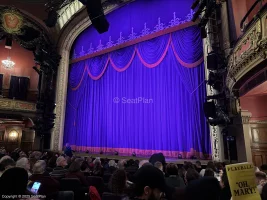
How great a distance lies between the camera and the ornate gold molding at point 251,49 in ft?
11.8

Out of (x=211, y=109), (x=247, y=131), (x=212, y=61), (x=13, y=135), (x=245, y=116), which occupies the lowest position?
(x=247, y=131)

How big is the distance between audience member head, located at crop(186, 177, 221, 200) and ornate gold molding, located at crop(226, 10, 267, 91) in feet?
10.8

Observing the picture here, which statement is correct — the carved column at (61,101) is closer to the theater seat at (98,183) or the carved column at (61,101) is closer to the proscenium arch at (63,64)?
the proscenium arch at (63,64)

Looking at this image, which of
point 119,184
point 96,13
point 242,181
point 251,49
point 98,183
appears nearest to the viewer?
point 242,181

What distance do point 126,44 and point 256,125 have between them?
6617 millimetres

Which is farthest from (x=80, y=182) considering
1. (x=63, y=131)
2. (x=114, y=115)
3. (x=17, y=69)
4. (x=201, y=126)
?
(x=17, y=69)

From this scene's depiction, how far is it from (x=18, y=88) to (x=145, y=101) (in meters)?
9.17

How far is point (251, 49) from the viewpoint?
4.00 m

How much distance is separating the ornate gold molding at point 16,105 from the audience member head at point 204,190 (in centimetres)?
1274

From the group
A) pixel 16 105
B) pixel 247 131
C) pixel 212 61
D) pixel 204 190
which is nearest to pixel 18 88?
pixel 16 105

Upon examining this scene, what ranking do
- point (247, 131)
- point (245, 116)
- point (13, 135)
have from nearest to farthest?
1. point (247, 131)
2. point (245, 116)
3. point (13, 135)

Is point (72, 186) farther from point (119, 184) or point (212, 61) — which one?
point (212, 61)

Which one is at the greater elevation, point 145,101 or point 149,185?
point 145,101

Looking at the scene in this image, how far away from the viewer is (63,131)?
12.3 m
